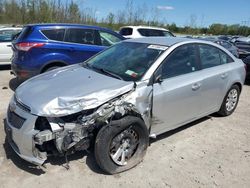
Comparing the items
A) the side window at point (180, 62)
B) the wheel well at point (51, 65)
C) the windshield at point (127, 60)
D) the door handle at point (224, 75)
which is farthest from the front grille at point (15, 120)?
the door handle at point (224, 75)

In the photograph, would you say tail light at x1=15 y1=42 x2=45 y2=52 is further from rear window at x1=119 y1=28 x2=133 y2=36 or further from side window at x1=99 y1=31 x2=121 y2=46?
rear window at x1=119 y1=28 x2=133 y2=36

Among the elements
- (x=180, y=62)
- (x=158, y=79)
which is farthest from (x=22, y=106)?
(x=180, y=62)

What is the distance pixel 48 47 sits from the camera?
662cm

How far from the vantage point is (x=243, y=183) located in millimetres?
3514

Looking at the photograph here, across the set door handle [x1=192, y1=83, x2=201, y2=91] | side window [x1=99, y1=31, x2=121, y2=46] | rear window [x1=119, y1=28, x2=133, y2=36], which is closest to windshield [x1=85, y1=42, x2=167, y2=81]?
door handle [x1=192, y1=83, x2=201, y2=91]

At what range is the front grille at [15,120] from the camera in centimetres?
336

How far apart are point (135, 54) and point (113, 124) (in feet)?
4.57

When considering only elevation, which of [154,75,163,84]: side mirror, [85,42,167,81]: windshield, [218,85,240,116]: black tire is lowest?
[218,85,240,116]: black tire

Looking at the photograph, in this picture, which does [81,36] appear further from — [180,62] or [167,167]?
[167,167]

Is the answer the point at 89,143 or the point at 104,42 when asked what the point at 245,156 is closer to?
the point at 89,143

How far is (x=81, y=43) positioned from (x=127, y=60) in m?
3.31

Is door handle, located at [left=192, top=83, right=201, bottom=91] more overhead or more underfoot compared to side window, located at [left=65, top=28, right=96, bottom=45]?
more underfoot

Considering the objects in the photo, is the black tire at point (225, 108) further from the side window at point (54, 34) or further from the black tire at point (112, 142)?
the side window at point (54, 34)

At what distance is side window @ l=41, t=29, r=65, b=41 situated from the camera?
675 centimetres
